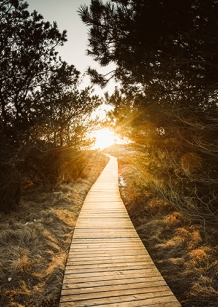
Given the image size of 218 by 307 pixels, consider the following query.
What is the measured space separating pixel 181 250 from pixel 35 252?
3770 millimetres

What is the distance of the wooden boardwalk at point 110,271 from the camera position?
3.35 m

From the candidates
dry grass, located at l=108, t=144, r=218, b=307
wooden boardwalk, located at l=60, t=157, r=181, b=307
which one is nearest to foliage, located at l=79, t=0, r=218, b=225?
dry grass, located at l=108, t=144, r=218, b=307

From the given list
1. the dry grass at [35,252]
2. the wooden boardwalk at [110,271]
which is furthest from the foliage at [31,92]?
the wooden boardwalk at [110,271]

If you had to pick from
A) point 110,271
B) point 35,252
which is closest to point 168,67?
point 110,271

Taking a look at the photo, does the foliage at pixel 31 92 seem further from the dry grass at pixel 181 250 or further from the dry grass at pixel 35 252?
the dry grass at pixel 181 250

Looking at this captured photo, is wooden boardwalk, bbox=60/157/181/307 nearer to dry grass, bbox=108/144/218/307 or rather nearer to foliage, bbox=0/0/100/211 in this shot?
dry grass, bbox=108/144/218/307

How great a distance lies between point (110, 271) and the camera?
13.6 ft

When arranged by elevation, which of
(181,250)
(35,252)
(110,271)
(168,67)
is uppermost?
(168,67)

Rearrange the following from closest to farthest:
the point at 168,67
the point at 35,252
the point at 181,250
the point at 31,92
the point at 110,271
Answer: the point at 168,67 → the point at 110,271 → the point at 35,252 → the point at 181,250 → the point at 31,92

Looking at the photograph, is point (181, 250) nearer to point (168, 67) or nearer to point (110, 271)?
point (110, 271)

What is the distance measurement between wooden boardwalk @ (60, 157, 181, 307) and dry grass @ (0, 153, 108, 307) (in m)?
0.28

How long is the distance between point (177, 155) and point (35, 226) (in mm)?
4916

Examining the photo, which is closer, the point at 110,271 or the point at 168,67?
the point at 168,67

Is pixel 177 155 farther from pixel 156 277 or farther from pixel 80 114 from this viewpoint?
pixel 80 114
